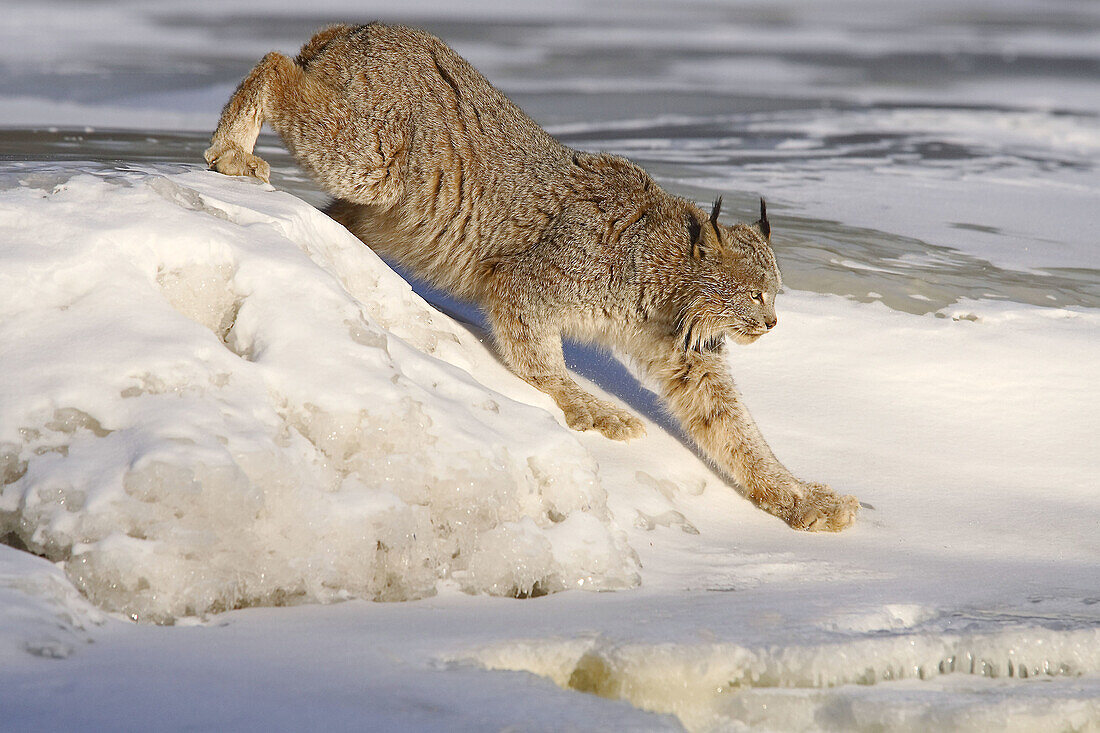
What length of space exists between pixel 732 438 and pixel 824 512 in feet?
1.69

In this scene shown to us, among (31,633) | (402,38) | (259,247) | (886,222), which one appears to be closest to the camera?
(31,633)

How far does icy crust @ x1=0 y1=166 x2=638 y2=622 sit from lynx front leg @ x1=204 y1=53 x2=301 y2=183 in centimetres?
95

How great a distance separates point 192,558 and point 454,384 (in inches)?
49.1

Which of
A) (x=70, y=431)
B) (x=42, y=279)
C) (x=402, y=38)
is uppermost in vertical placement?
(x=402, y=38)

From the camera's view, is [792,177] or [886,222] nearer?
[886,222]

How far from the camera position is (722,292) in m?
4.83

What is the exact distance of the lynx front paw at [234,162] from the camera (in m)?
4.91

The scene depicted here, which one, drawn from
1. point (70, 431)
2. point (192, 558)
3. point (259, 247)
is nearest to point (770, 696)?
point (192, 558)

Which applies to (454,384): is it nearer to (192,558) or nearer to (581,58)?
(192,558)

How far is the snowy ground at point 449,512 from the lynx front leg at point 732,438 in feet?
0.30

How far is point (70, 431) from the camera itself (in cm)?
292

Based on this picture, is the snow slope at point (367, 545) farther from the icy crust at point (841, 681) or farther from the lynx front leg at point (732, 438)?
the lynx front leg at point (732, 438)

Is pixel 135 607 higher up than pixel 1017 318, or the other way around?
pixel 1017 318

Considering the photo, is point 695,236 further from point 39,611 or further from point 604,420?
point 39,611
